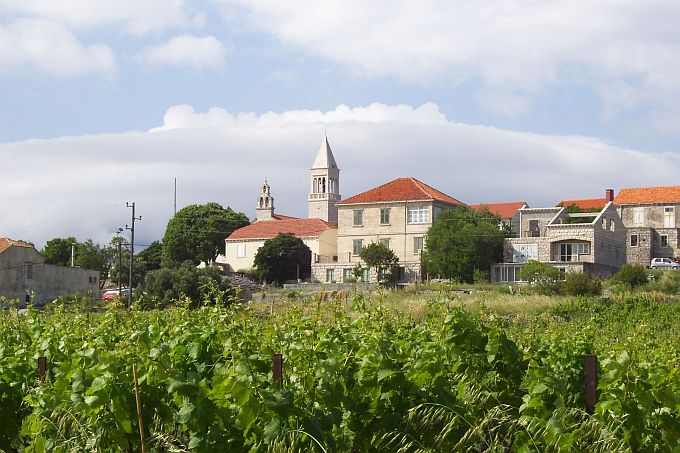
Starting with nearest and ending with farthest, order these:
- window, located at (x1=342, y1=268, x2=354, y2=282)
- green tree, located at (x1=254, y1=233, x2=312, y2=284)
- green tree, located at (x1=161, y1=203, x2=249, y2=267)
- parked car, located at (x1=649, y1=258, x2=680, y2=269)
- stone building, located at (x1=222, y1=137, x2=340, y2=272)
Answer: parked car, located at (x1=649, y1=258, x2=680, y2=269) → window, located at (x1=342, y1=268, x2=354, y2=282) → green tree, located at (x1=254, y1=233, x2=312, y2=284) → stone building, located at (x1=222, y1=137, x2=340, y2=272) → green tree, located at (x1=161, y1=203, x2=249, y2=267)

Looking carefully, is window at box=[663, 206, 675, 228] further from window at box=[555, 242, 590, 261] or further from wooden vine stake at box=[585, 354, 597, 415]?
wooden vine stake at box=[585, 354, 597, 415]

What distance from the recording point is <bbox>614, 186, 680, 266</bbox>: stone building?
7144cm

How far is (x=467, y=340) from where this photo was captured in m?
9.91

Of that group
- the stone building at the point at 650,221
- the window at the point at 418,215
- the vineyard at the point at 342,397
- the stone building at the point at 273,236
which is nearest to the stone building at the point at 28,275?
the stone building at the point at 273,236

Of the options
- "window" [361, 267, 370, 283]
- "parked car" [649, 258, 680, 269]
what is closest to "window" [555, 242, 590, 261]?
"parked car" [649, 258, 680, 269]

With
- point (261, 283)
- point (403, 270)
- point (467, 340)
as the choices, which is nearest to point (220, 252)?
point (261, 283)

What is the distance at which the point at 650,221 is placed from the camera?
7544 cm

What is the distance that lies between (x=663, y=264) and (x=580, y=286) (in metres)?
20.6

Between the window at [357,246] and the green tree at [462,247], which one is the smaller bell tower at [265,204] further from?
the green tree at [462,247]

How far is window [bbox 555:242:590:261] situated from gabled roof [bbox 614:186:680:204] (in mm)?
17170

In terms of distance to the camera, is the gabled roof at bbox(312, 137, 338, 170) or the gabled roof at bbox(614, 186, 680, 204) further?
the gabled roof at bbox(312, 137, 338, 170)

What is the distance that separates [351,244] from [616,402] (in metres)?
60.8

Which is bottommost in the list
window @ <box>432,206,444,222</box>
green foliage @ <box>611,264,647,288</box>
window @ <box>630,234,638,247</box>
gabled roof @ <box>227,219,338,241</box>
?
green foliage @ <box>611,264,647,288</box>

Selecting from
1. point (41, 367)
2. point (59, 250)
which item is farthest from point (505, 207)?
point (41, 367)
